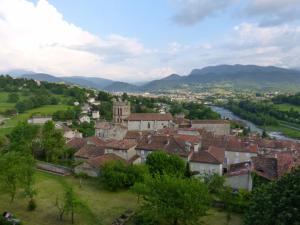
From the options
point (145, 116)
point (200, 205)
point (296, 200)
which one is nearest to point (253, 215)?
point (296, 200)

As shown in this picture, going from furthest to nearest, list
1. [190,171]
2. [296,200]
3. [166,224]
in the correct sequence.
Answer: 1. [190,171]
2. [166,224]
3. [296,200]

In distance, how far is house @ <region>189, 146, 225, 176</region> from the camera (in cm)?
4356

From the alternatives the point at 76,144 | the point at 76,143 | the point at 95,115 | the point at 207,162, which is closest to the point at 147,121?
the point at 76,143

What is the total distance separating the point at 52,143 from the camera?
174 feet

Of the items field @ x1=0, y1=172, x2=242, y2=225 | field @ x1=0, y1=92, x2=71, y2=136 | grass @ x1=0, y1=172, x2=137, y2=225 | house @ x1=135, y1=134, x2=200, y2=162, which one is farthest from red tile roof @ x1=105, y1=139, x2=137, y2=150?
field @ x1=0, y1=92, x2=71, y2=136

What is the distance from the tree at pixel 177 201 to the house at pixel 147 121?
153ft

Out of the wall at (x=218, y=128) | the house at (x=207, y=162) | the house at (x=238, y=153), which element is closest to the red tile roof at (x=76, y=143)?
the house at (x=207, y=162)

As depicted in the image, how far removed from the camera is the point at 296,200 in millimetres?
19156

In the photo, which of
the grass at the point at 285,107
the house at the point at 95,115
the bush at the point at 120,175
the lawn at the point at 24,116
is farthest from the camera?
the grass at the point at 285,107

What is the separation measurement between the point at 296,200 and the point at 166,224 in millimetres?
15028

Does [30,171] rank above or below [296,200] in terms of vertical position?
below

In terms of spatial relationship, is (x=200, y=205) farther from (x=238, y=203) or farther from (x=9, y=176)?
(x=9, y=176)

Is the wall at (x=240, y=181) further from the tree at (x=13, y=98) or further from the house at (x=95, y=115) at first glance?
the tree at (x=13, y=98)

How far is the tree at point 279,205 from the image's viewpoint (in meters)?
18.5
